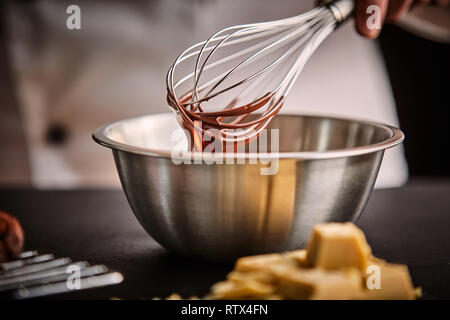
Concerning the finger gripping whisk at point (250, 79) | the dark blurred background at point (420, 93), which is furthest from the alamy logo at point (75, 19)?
the dark blurred background at point (420, 93)

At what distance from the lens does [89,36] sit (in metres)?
1.12

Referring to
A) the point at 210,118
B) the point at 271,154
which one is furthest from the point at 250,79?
the point at 271,154

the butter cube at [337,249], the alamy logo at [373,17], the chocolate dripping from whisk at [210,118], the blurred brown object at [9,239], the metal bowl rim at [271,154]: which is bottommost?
the blurred brown object at [9,239]

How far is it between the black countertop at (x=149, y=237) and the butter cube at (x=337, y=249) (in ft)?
0.32

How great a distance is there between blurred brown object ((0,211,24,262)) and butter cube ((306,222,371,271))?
0.32 m

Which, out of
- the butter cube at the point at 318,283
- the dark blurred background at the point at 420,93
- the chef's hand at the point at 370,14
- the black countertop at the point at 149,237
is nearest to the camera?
the butter cube at the point at 318,283

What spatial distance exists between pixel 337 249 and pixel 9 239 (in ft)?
1.14

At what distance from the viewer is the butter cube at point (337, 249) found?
445 millimetres

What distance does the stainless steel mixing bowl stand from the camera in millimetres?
500

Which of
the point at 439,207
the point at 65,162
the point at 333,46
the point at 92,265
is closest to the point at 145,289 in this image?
the point at 92,265

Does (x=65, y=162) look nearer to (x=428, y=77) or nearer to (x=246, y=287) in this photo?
(x=246, y=287)

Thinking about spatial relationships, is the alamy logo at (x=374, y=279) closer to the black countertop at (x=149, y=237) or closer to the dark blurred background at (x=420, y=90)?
the black countertop at (x=149, y=237)

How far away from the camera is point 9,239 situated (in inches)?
22.3

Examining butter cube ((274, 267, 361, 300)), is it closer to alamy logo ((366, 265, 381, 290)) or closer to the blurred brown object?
alamy logo ((366, 265, 381, 290))
